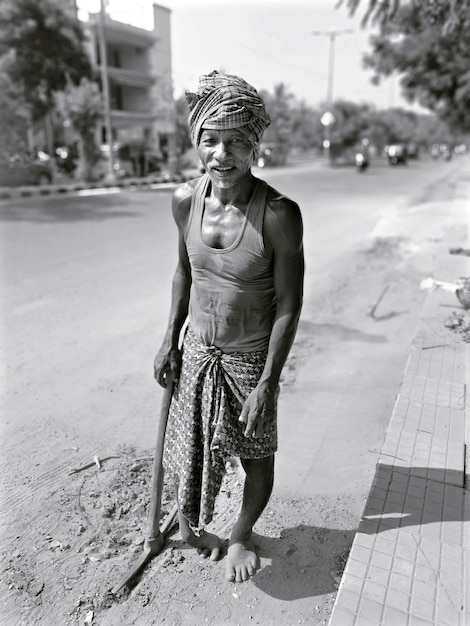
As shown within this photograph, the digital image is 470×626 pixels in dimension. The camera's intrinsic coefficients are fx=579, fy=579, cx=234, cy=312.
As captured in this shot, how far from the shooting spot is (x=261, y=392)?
2.01m

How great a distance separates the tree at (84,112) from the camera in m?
21.6

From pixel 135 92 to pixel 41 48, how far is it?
13263mm

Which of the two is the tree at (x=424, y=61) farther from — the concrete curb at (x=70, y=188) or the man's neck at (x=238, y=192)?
the man's neck at (x=238, y=192)

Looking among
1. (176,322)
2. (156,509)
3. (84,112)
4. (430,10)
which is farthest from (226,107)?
(84,112)

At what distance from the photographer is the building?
26630 millimetres

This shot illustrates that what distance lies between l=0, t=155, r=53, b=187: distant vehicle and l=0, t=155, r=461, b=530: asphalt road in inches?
366

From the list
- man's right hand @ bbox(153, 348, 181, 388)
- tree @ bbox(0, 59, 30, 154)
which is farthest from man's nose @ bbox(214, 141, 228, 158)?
tree @ bbox(0, 59, 30, 154)

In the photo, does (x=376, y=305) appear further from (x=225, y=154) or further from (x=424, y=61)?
(x=424, y=61)

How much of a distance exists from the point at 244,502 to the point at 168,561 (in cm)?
40

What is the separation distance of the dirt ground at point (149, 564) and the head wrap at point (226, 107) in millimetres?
1652

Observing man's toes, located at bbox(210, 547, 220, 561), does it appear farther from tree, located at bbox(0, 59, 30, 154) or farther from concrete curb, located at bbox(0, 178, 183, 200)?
tree, located at bbox(0, 59, 30, 154)

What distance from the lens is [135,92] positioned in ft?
114

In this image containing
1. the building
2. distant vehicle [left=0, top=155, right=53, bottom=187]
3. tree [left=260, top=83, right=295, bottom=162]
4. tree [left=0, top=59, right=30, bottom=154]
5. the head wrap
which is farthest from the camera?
tree [left=260, top=83, right=295, bottom=162]

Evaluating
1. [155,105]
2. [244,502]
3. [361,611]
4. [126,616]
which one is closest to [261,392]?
[244,502]
